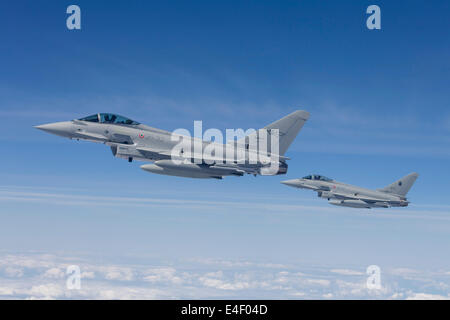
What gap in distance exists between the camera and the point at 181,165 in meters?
38.0

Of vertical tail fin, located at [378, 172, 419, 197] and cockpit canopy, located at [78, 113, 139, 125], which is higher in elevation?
cockpit canopy, located at [78, 113, 139, 125]

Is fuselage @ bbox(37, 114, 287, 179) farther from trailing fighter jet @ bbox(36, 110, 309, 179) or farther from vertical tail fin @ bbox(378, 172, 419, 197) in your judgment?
vertical tail fin @ bbox(378, 172, 419, 197)

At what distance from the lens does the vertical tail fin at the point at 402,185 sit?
77.7 meters

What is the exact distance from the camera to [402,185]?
3083 inches

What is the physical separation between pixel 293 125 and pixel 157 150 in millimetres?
14077

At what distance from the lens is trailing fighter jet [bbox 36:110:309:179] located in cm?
3888

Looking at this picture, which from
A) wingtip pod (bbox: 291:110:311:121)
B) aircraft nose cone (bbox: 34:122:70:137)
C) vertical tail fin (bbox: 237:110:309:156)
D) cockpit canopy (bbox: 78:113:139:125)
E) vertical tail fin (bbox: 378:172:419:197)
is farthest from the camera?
vertical tail fin (bbox: 378:172:419:197)

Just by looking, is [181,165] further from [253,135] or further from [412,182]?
[412,182]

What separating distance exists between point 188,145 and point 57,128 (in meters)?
12.7

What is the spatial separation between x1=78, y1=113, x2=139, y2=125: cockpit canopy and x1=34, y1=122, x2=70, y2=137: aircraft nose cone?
5.74 feet

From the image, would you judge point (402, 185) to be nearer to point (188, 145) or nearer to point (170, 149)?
point (188, 145)

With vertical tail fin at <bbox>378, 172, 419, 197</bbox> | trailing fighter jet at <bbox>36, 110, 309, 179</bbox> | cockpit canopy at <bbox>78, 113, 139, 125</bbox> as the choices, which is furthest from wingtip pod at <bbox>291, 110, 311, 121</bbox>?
vertical tail fin at <bbox>378, 172, 419, 197</bbox>

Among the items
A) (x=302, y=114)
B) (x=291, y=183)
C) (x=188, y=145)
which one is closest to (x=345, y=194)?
(x=291, y=183)
